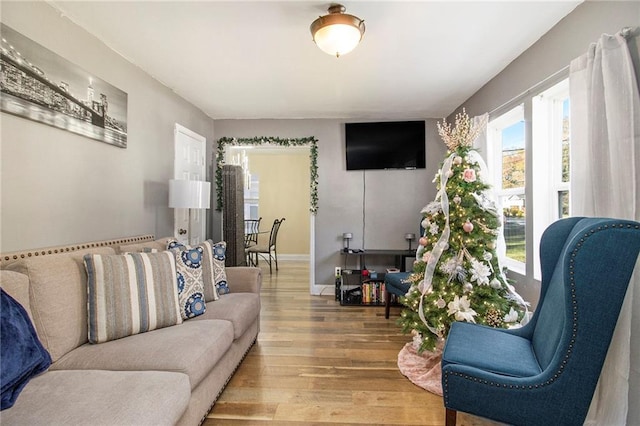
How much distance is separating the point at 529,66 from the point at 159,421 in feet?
10.8

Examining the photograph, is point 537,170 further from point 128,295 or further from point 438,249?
point 128,295

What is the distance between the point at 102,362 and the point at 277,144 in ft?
11.7

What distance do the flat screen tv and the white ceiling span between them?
65cm

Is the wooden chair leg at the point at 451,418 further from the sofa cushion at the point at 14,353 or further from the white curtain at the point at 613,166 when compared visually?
the sofa cushion at the point at 14,353

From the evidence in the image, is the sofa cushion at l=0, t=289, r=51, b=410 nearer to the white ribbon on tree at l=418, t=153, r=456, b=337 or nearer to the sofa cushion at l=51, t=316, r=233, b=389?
the sofa cushion at l=51, t=316, r=233, b=389

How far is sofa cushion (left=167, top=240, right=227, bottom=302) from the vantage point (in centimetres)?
241

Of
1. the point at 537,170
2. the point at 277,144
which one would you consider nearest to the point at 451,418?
the point at 537,170

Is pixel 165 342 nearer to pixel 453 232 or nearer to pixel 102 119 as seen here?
pixel 102 119

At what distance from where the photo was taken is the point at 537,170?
250 cm

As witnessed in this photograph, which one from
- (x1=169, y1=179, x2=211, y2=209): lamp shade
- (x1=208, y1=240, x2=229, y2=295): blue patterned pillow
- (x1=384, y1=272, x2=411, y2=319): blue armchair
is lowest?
(x1=384, y1=272, x2=411, y2=319): blue armchair

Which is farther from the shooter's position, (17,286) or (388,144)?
(388,144)

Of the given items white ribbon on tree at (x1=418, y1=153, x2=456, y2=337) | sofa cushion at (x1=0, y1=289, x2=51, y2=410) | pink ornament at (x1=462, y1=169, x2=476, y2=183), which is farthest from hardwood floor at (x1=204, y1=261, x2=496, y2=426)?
pink ornament at (x1=462, y1=169, x2=476, y2=183)

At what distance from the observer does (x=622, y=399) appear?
145 centimetres

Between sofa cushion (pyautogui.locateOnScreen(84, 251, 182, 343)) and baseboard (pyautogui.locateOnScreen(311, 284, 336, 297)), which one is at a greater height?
sofa cushion (pyautogui.locateOnScreen(84, 251, 182, 343))
